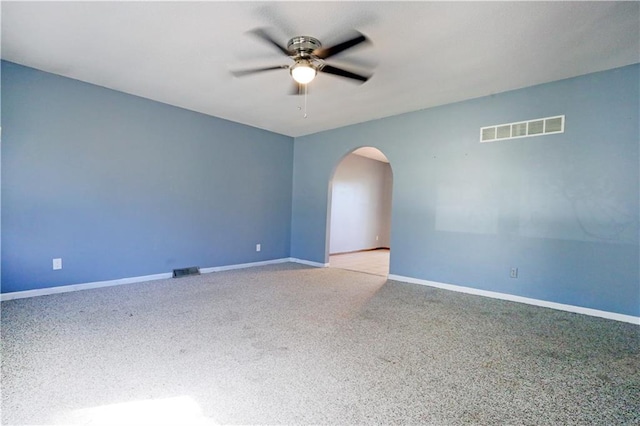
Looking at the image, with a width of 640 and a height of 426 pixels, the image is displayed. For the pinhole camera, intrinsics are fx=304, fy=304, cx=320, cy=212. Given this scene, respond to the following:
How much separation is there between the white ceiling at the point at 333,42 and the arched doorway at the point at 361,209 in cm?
369

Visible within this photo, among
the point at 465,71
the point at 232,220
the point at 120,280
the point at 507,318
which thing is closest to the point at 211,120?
the point at 232,220

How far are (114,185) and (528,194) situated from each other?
5205 mm

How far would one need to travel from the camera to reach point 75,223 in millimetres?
3695

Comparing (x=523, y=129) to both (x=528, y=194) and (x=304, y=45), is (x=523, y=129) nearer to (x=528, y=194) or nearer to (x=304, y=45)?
(x=528, y=194)

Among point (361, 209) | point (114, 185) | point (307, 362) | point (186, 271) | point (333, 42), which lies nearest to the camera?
point (307, 362)

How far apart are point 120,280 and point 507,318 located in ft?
15.3

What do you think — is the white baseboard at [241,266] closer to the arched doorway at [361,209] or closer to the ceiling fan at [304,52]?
the arched doorway at [361,209]

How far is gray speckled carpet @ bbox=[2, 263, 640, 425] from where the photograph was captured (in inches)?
62.2

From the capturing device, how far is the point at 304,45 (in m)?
2.59

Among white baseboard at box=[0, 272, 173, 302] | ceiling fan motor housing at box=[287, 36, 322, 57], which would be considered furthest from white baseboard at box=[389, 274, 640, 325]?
white baseboard at box=[0, 272, 173, 302]

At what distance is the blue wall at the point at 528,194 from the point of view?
10.2ft

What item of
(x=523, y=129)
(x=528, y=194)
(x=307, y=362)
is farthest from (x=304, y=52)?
(x=528, y=194)

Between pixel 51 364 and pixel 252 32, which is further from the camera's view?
pixel 252 32

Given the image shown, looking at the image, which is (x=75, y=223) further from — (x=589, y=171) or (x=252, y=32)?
(x=589, y=171)
